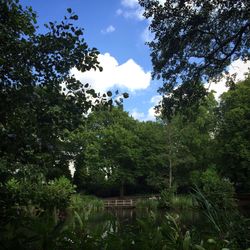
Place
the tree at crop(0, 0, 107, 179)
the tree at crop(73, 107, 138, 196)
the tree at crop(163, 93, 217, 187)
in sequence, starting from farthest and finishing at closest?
the tree at crop(73, 107, 138, 196)
the tree at crop(163, 93, 217, 187)
the tree at crop(0, 0, 107, 179)

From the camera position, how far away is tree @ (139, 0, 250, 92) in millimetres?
9875

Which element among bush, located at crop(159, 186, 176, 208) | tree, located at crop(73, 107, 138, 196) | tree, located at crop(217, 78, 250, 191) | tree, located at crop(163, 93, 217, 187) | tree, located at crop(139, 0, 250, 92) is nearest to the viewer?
tree, located at crop(139, 0, 250, 92)

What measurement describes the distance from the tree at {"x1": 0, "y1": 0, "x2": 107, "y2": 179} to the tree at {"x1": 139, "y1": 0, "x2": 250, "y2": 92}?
6.88 metres

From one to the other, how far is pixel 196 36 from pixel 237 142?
25248 mm

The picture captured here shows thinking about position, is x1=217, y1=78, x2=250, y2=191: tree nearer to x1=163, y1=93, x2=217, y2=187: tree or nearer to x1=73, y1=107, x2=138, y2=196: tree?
x1=163, y1=93, x2=217, y2=187: tree

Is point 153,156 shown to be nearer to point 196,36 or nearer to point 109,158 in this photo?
point 109,158

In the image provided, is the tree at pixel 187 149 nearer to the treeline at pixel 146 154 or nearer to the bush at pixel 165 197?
the treeline at pixel 146 154

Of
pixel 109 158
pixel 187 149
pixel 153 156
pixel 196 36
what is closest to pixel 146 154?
pixel 153 156

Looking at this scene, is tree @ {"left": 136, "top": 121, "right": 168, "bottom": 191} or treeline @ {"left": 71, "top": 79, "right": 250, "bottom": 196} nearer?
treeline @ {"left": 71, "top": 79, "right": 250, "bottom": 196}

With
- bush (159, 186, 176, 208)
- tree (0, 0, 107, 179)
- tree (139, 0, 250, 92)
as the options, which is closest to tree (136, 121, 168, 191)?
bush (159, 186, 176, 208)

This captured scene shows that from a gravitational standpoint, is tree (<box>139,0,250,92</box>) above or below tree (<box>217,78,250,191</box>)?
below

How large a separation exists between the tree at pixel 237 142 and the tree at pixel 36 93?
1231 inches

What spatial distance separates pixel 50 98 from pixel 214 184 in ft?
86.5

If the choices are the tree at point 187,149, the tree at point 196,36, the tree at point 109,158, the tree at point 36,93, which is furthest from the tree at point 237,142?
the tree at point 36,93
